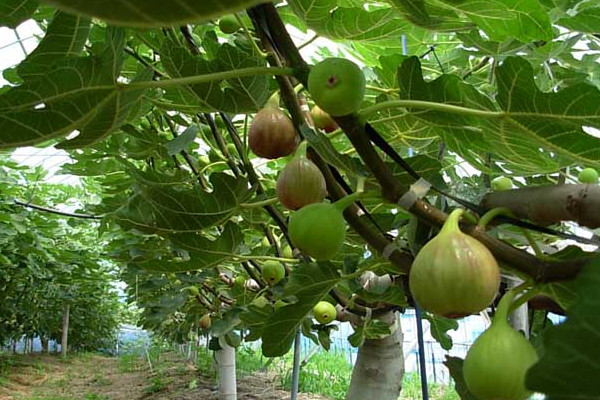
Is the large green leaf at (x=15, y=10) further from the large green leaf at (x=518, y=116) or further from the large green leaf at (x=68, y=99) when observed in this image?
the large green leaf at (x=518, y=116)

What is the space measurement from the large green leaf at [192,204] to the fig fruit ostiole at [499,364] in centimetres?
57

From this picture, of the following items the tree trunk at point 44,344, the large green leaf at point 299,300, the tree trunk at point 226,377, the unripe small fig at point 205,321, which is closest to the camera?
the large green leaf at point 299,300

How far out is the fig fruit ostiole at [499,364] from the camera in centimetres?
39

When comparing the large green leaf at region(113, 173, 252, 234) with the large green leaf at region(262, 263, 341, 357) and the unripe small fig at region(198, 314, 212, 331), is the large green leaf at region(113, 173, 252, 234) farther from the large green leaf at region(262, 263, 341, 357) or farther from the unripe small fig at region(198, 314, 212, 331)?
the unripe small fig at region(198, 314, 212, 331)

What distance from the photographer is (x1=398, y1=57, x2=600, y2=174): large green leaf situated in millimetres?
583

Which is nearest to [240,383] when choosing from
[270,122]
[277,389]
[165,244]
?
[277,389]

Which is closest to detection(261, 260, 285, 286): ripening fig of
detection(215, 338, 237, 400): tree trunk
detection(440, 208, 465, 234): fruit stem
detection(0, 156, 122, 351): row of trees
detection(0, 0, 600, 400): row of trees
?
detection(0, 0, 600, 400): row of trees

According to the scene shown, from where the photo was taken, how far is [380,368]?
1502 mm

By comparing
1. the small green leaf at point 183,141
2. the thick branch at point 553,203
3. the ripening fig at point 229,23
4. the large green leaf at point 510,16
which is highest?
the ripening fig at point 229,23

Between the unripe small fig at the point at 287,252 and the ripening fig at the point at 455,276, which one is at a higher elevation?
the unripe small fig at the point at 287,252

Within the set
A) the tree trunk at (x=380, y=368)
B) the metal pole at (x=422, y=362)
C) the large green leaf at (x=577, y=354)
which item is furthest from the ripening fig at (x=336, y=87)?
the tree trunk at (x=380, y=368)

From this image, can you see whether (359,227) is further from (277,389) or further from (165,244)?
(277,389)

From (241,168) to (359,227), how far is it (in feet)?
2.96

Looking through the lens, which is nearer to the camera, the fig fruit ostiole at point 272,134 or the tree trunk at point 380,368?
the fig fruit ostiole at point 272,134
